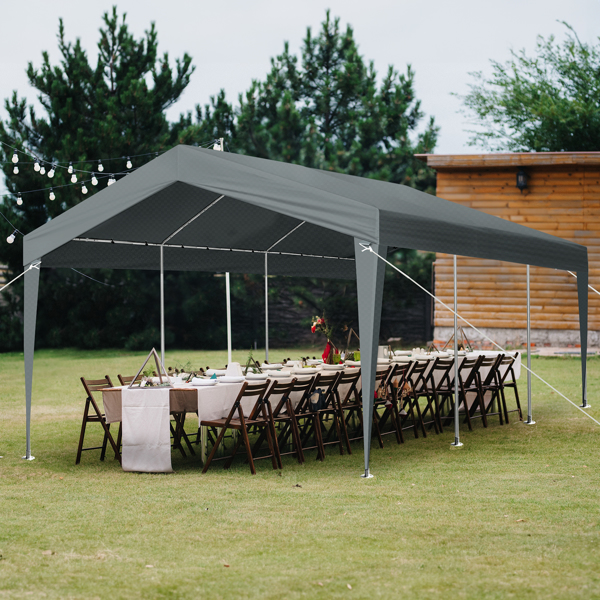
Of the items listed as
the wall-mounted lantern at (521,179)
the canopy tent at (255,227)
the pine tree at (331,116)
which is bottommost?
the canopy tent at (255,227)

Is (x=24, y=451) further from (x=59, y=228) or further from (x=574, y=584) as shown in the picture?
(x=574, y=584)

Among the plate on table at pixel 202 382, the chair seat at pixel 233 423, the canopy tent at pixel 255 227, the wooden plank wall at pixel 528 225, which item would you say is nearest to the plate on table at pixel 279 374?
the plate on table at pixel 202 382

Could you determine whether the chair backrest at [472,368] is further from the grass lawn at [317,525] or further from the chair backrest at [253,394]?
the chair backrest at [253,394]

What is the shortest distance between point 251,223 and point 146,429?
363 centimetres

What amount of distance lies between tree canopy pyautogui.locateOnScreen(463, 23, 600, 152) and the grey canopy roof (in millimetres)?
14902

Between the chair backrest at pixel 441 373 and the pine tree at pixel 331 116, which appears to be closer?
the chair backrest at pixel 441 373

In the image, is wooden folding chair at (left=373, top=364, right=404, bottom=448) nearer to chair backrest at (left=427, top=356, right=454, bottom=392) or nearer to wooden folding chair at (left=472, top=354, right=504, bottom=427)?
chair backrest at (left=427, top=356, right=454, bottom=392)

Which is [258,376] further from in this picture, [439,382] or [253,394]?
[439,382]

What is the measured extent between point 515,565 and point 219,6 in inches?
1133

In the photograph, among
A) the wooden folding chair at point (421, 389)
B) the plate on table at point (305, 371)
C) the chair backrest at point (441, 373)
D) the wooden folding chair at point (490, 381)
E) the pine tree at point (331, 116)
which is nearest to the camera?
the plate on table at point (305, 371)

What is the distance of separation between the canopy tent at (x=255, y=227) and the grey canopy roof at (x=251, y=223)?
0.04ft

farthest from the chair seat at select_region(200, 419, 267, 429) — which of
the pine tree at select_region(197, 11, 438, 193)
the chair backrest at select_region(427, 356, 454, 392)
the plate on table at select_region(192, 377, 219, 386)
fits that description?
the pine tree at select_region(197, 11, 438, 193)

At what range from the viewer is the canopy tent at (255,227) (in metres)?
5.71

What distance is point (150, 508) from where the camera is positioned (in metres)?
4.99
